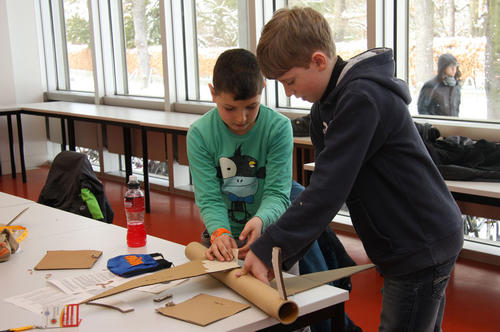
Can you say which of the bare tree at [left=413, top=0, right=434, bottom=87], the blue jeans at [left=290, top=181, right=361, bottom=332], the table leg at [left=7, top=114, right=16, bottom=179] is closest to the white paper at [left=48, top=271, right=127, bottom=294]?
the blue jeans at [left=290, top=181, right=361, bottom=332]

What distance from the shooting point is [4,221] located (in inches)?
94.8

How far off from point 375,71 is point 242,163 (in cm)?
71

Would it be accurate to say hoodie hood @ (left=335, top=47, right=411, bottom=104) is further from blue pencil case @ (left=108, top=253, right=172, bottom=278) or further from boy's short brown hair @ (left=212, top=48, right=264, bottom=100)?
blue pencil case @ (left=108, top=253, right=172, bottom=278)

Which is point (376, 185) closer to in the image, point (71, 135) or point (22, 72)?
point (71, 135)

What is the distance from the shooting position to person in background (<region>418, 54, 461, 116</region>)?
13.3 ft

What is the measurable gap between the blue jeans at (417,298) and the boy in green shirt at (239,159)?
51 cm

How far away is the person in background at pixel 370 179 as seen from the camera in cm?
135

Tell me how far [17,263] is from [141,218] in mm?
426

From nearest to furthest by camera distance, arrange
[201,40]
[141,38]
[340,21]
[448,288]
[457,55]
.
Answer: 1. [448,288]
2. [457,55]
3. [340,21]
4. [201,40]
5. [141,38]

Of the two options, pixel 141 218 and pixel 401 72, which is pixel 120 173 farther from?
pixel 141 218

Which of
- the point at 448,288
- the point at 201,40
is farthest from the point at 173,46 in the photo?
the point at 448,288

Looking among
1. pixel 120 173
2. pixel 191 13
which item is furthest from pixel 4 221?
pixel 120 173

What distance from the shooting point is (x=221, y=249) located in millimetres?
1729

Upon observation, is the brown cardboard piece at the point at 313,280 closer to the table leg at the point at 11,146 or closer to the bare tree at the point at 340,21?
the bare tree at the point at 340,21
